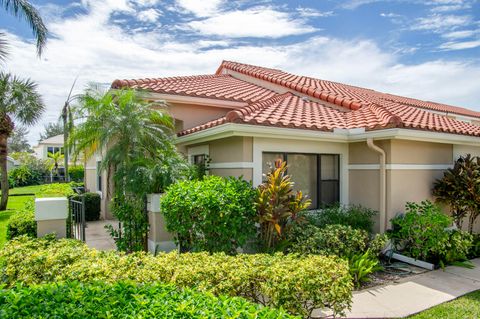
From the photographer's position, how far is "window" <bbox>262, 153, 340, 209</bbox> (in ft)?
29.4

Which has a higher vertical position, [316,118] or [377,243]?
[316,118]

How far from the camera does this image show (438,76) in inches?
599

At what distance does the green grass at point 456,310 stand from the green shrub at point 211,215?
3.45 meters

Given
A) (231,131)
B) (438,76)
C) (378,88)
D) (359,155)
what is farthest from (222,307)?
(378,88)

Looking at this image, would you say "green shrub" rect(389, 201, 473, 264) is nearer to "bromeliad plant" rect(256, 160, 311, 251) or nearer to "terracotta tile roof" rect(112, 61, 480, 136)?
"terracotta tile roof" rect(112, 61, 480, 136)

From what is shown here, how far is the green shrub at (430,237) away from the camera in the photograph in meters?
7.61

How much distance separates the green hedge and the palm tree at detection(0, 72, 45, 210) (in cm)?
1762

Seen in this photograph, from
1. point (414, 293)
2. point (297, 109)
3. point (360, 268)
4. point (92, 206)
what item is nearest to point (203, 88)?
point (297, 109)

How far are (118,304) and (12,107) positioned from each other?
21384 mm

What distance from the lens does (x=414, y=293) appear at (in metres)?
6.19

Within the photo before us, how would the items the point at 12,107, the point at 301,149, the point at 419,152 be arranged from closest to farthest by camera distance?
1. the point at 301,149
2. the point at 419,152
3. the point at 12,107

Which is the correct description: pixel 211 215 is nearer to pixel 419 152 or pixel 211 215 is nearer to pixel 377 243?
pixel 377 243

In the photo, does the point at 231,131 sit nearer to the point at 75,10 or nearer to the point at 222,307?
the point at 222,307

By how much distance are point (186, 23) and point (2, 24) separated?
7561 millimetres
